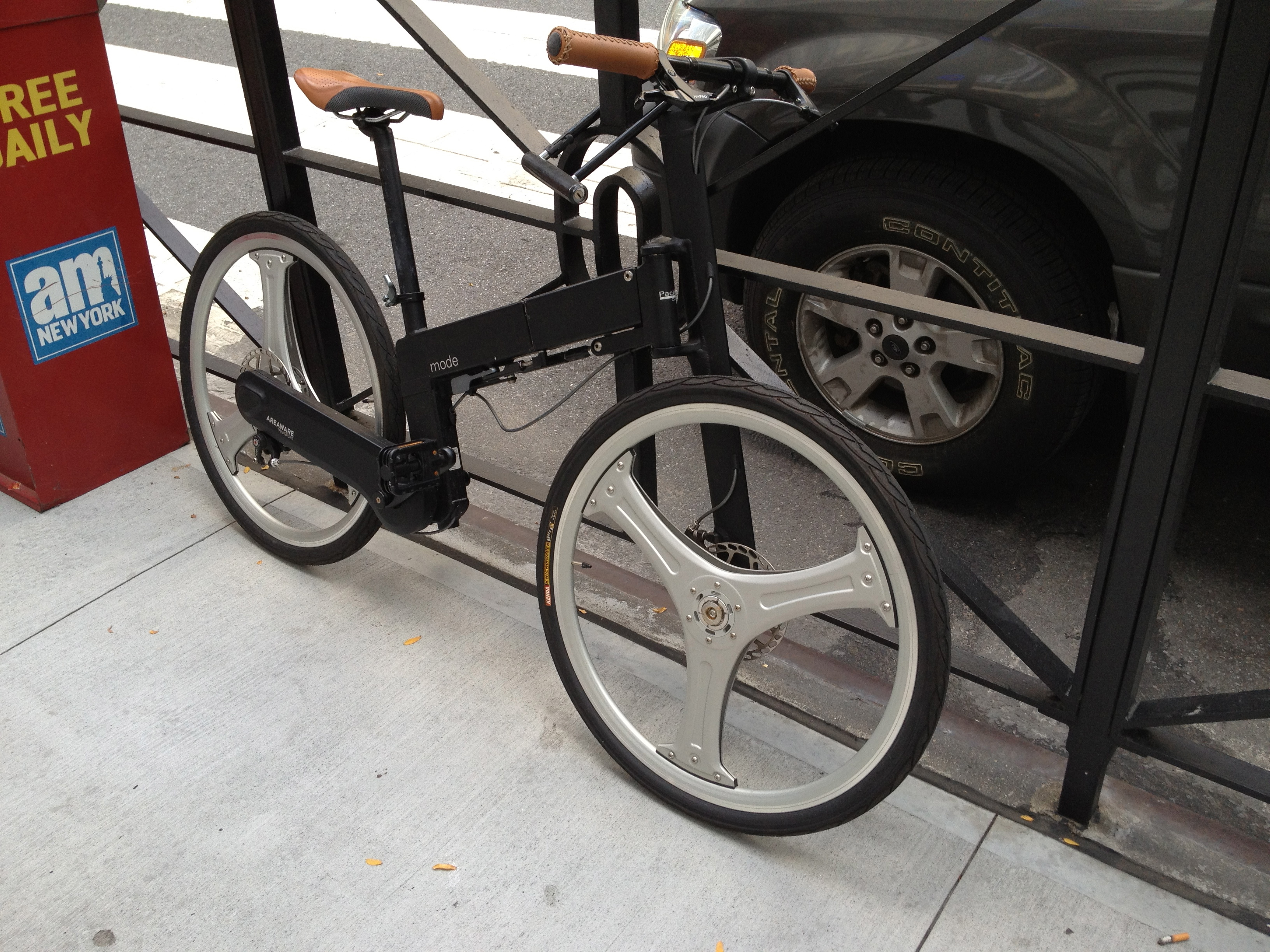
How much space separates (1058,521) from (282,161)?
2404mm

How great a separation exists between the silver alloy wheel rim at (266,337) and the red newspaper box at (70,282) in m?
0.33

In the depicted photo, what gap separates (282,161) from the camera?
3.13 m

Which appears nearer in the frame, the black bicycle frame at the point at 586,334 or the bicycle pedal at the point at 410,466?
the black bicycle frame at the point at 586,334

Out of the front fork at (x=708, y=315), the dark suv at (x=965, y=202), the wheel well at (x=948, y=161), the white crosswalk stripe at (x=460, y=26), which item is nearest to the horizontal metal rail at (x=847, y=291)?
the front fork at (x=708, y=315)

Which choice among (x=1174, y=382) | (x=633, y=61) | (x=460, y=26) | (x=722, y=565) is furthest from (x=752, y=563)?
(x=460, y=26)

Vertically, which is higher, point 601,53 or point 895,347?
point 601,53

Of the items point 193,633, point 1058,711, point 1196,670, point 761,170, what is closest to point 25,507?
point 193,633

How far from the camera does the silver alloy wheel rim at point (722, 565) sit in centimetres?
202

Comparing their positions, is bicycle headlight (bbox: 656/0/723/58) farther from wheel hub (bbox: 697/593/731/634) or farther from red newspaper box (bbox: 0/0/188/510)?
wheel hub (bbox: 697/593/731/634)

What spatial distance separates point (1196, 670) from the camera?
2953mm

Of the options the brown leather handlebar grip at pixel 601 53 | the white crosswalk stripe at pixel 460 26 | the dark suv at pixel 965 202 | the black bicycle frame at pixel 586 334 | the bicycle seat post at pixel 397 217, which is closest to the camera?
the brown leather handlebar grip at pixel 601 53

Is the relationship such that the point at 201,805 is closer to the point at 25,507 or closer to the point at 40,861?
the point at 40,861

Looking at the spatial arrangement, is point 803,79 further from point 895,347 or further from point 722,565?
point 895,347

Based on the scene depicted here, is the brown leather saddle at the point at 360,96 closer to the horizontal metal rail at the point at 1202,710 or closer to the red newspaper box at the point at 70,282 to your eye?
the red newspaper box at the point at 70,282
